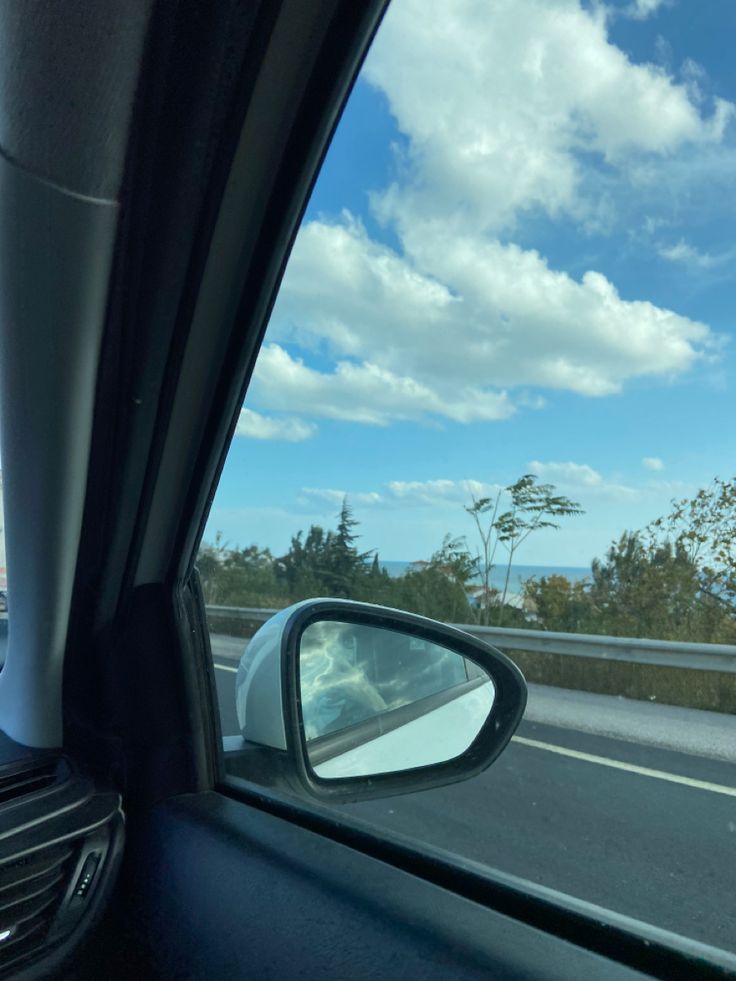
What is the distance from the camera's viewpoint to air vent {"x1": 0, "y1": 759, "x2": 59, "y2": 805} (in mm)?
1998

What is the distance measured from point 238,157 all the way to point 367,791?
1.79m

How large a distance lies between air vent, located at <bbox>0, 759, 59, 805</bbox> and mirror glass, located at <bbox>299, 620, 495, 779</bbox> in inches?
29.7

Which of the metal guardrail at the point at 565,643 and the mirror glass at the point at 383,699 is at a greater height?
the metal guardrail at the point at 565,643

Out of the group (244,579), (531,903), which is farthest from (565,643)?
(531,903)

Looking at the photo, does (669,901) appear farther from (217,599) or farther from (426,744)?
(217,599)

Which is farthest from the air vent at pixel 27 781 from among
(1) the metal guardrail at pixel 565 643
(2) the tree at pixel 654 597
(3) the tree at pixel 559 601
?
(2) the tree at pixel 654 597

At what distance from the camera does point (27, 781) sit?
81.7 inches

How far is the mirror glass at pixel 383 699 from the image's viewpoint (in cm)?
260

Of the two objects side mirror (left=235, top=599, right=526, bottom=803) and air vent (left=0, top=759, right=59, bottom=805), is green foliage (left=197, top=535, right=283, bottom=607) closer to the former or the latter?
side mirror (left=235, top=599, right=526, bottom=803)

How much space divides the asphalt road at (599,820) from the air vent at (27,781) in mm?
591

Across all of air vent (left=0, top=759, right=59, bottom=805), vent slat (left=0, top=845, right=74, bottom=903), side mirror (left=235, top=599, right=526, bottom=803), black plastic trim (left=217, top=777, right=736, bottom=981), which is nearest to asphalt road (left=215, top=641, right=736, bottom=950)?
side mirror (left=235, top=599, right=526, bottom=803)

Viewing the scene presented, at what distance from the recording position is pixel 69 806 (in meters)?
2.04

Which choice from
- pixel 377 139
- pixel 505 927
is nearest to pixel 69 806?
pixel 505 927

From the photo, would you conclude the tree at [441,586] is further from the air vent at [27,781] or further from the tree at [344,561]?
the air vent at [27,781]
